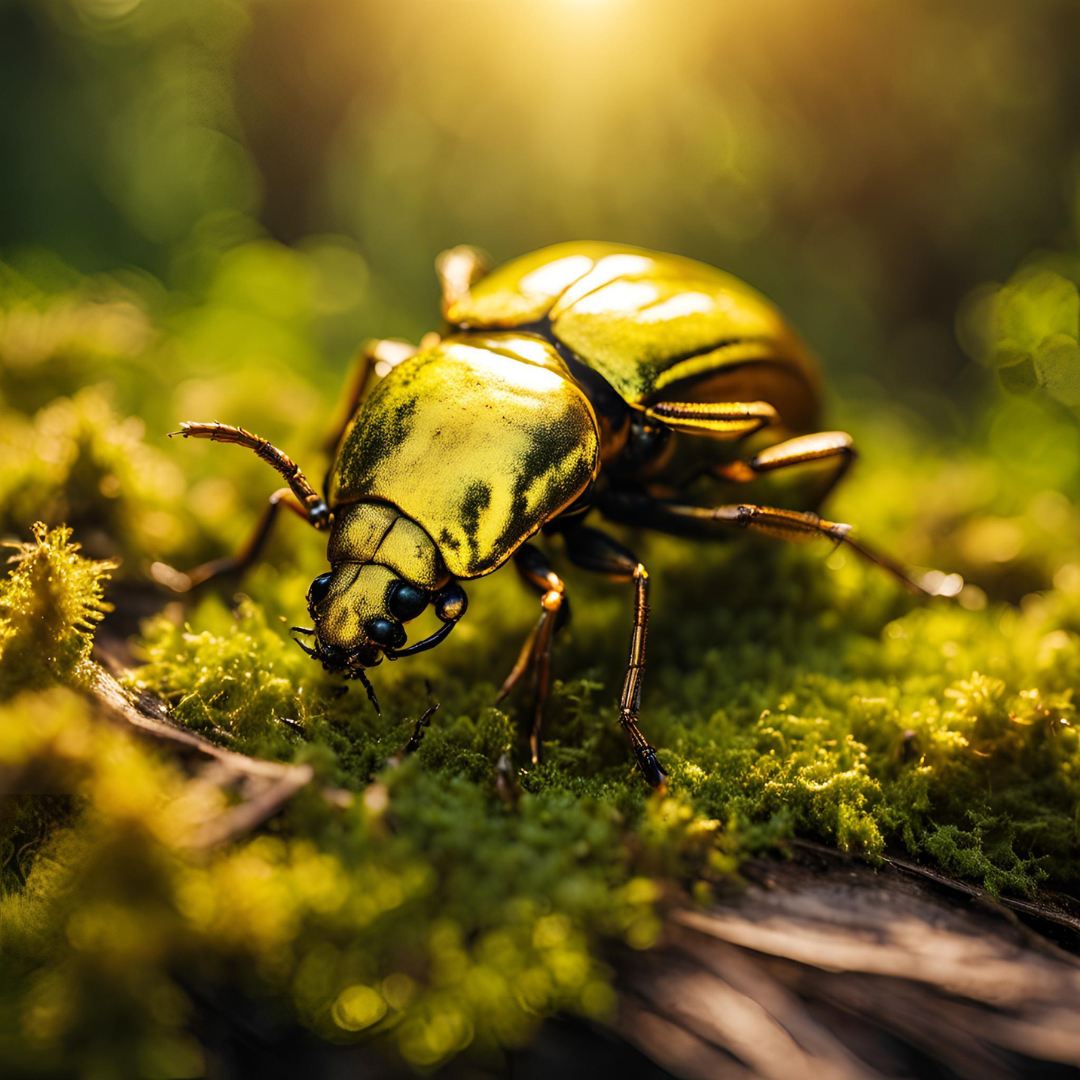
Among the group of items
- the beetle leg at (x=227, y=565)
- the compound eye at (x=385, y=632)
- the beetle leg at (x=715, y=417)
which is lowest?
the beetle leg at (x=227, y=565)

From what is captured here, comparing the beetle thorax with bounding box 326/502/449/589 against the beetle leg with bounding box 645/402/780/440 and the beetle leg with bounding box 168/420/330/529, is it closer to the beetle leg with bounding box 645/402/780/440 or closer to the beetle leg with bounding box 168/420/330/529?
the beetle leg with bounding box 168/420/330/529

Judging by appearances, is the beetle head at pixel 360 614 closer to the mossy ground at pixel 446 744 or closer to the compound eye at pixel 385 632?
the compound eye at pixel 385 632

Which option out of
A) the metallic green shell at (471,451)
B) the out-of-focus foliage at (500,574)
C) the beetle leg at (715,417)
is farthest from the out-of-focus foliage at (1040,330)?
the metallic green shell at (471,451)

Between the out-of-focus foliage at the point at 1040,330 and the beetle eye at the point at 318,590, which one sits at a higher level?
the out-of-focus foliage at the point at 1040,330

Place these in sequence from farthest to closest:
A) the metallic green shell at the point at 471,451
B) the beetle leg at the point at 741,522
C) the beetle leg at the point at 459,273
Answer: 1. the beetle leg at the point at 459,273
2. the beetle leg at the point at 741,522
3. the metallic green shell at the point at 471,451

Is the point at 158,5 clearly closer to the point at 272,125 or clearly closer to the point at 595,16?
the point at 272,125

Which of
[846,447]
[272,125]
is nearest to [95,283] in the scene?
[272,125]

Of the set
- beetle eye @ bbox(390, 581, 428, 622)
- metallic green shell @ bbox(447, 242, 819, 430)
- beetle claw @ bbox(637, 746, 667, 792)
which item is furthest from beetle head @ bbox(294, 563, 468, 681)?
metallic green shell @ bbox(447, 242, 819, 430)

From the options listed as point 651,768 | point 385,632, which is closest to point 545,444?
point 385,632

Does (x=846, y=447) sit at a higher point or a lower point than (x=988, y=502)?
higher
